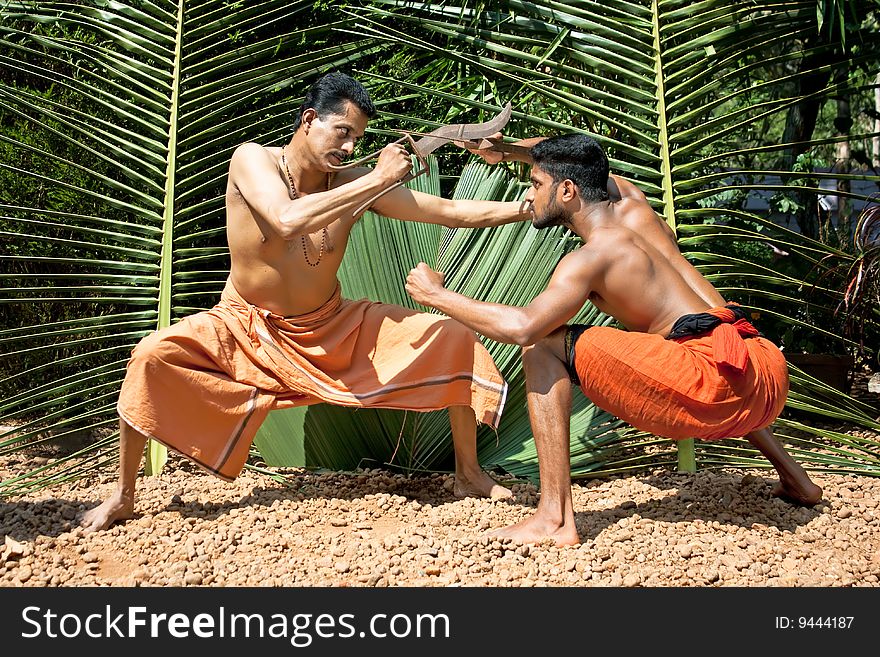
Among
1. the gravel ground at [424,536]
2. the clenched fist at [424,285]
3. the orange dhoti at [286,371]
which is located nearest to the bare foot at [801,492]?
the gravel ground at [424,536]

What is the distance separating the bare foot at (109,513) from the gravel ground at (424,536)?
4cm

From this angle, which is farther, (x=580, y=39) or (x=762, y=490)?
(x=580, y=39)

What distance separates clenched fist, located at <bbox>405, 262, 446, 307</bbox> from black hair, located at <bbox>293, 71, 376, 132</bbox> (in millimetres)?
618

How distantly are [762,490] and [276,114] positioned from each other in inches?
95.4

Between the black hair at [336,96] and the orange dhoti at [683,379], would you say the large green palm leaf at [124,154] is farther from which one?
the orange dhoti at [683,379]

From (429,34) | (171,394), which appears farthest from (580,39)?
(171,394)

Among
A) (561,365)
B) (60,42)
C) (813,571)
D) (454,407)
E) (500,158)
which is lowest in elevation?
(813,571)

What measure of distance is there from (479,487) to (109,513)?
122 cm

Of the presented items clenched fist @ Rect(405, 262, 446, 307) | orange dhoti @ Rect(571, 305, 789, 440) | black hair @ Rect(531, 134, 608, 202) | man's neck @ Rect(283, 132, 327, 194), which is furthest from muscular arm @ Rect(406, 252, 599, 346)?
man's neck @ Rect(283, 132, 327, 194)

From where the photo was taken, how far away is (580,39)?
4184mm

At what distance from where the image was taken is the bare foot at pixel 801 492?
134 inches

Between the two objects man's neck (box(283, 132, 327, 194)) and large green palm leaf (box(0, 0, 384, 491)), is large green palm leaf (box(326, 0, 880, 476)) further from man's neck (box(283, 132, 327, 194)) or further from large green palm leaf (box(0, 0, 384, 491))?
man's neck (box(283, 132, 327, 194))

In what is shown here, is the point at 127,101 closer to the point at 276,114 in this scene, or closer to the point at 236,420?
the point at 276,114

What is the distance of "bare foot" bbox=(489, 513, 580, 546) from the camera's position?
119 inches
